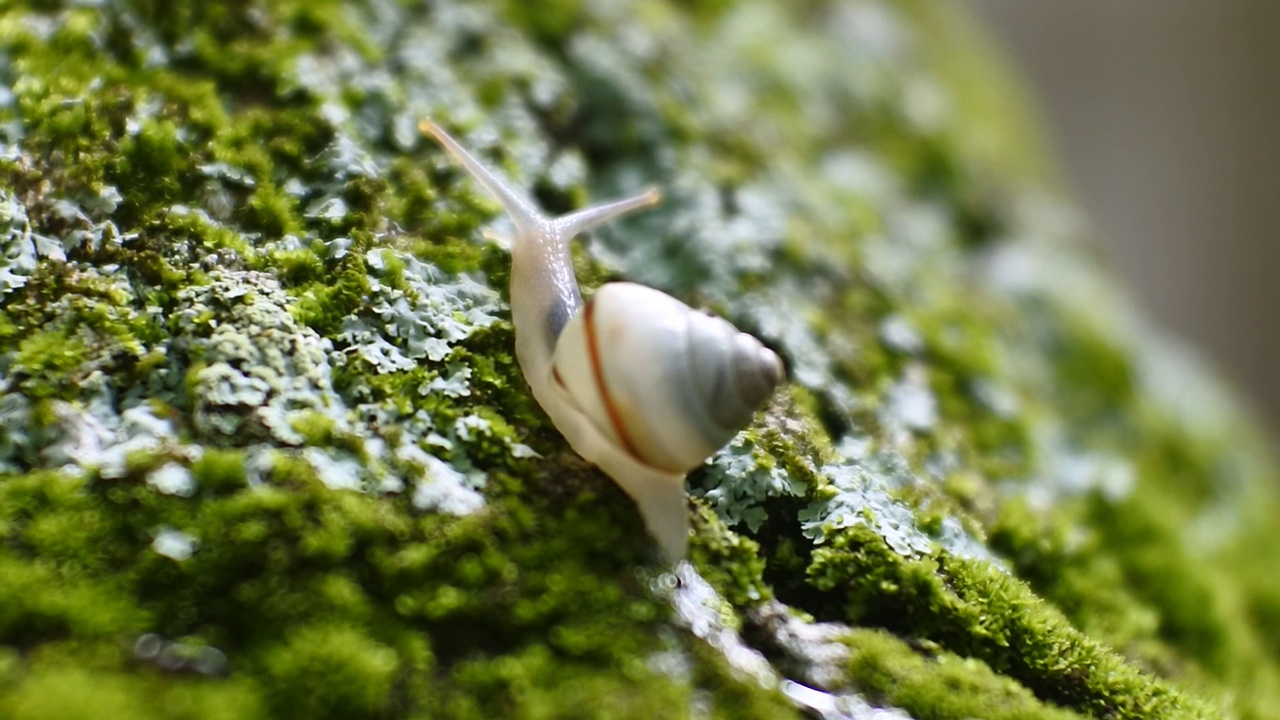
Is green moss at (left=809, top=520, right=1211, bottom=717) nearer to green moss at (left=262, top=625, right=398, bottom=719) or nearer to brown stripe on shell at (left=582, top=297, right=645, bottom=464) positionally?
brown stripe on shell at (left=582, top=297, right=645, bottom=464)

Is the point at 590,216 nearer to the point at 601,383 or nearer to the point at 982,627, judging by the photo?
the point at 601,383

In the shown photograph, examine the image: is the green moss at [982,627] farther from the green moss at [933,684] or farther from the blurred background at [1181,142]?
the blurred background at [1181,142]

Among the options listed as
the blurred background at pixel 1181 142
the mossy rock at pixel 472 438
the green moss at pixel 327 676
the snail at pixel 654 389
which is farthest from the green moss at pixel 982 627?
the blurred background at pixel 1181 142

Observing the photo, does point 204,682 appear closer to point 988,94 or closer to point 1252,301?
point 988,94

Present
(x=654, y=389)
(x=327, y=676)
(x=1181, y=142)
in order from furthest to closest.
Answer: (x=1181, y=142), (x=654, y=389), (x=327, y=676)

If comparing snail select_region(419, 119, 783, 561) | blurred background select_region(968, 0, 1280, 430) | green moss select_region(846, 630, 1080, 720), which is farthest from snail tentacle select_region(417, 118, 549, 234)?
blurred background select_region(968, 0, 1280, 430)

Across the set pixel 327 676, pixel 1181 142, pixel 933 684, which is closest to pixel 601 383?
pixel 327 676

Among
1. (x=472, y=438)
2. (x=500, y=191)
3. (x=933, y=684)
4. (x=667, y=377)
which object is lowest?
(x=472, y=438)
